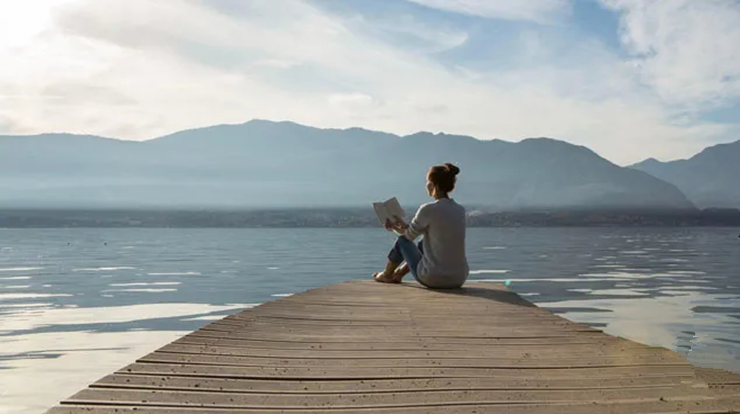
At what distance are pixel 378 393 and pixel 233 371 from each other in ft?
3.43

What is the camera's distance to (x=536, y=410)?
397 cm

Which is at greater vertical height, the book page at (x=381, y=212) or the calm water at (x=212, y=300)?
the book page at (x=381, y=212)

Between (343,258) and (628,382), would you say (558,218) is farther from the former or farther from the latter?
(628,382)

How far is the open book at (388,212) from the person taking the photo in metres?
9.31

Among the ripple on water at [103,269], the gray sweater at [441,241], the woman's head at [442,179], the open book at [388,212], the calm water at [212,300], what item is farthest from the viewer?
the ripple on water at [103,269]

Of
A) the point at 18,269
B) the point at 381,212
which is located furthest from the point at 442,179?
the point at 18,269

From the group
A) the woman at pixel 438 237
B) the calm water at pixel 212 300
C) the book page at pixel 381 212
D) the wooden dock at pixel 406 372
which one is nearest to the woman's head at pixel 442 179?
the woman at pixel 438 237

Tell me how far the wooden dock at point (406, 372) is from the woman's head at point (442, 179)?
2.09 metres

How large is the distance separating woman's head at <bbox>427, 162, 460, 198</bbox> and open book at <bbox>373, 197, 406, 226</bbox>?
524mm

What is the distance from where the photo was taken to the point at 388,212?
30.6ft

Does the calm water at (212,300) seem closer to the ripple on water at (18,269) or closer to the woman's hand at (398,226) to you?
the ripple on water at (18,269)

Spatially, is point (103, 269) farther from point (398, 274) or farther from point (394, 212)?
point (394, 212)

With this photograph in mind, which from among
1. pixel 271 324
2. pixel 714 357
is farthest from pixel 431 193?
pixel 714 357

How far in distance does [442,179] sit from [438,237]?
2.20 ft
